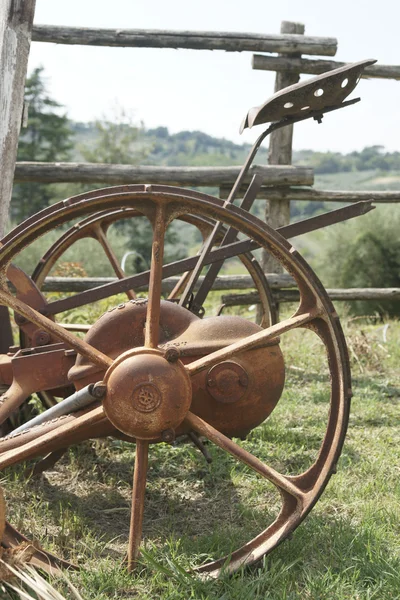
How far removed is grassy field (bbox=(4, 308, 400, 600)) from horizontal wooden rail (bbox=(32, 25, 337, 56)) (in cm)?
285

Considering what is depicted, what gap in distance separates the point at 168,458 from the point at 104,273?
9.52 m

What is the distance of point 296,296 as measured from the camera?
5395 mm

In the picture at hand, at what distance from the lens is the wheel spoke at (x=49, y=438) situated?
2055 mm

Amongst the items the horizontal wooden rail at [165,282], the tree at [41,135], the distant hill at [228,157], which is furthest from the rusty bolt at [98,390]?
the distant hill at [228,157]

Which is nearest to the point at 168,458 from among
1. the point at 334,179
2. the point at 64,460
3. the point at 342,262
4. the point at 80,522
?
the point at 64,460

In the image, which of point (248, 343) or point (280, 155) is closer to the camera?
point (248, 343)

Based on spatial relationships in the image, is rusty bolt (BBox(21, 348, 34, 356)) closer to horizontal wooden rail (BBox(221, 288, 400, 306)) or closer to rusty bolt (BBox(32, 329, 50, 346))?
rusty bolt (BBox(32, 329, 50, 346))

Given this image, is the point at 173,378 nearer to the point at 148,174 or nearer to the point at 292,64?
the point at 148,174

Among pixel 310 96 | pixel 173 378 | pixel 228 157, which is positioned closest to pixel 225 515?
pixel 173 378

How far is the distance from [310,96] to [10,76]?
57.1 inches

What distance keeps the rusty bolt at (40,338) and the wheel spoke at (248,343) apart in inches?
35.6

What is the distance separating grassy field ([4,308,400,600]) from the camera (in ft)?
6.68

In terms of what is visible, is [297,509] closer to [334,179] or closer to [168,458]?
[168,458]

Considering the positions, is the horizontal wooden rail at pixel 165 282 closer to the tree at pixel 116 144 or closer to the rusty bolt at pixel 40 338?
the rusty bolt at pixel 40 338
